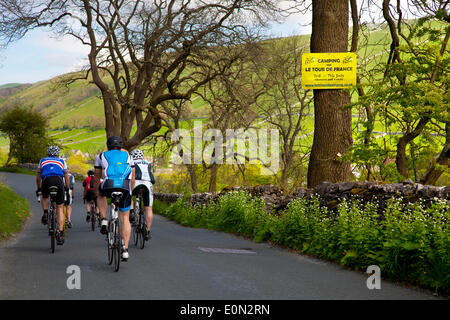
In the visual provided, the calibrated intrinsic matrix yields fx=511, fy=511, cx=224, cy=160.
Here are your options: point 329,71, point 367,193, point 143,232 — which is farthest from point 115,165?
point 329,71

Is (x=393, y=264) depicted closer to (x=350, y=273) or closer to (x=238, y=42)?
(x=350, y=273)

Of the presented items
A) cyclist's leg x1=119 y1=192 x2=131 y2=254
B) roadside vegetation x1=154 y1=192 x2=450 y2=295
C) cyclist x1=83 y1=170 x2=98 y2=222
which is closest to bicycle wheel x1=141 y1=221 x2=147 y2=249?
roadside vegetation x1=154 y1=192 x2=450 y2=295

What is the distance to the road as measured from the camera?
620cm

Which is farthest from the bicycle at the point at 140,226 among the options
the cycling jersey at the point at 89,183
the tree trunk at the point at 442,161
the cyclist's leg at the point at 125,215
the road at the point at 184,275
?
the tree trunk at the point at 442,161

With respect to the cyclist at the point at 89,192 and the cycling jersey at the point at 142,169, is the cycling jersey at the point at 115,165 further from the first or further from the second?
the cyclist at the point at 89,192

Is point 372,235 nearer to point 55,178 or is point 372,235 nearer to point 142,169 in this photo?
point 142,169

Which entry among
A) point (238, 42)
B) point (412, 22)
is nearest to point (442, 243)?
point (412, 22)

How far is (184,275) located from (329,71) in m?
6.67

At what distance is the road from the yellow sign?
4.01 metres

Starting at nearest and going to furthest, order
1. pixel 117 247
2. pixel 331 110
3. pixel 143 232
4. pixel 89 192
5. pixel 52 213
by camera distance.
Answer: pixel 117 247, pixel 52 213, pixel 143 232, pixel 331 110, pixel 89 192

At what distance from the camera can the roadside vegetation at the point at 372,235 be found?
21.8 ft

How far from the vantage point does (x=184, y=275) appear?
24.4 ft

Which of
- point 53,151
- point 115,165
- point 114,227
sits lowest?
point 114,227
